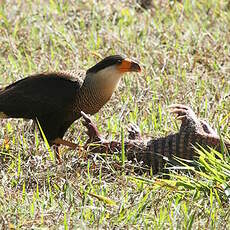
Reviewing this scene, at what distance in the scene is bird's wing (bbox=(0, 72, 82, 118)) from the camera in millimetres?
5500

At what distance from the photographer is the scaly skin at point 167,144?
4.99 meters

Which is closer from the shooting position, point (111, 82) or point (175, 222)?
point (175, 222)

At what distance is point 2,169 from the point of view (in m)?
4.98

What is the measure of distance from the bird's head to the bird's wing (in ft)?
0.38

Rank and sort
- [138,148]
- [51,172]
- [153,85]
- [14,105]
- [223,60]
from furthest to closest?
[223,60] < [153,85] < [14,105] < [138,148] < [51,172]

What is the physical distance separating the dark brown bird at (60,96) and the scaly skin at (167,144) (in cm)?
28

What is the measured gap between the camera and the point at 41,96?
5.52 meters

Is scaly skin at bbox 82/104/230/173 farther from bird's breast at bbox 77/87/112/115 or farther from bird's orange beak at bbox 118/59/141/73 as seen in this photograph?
bird's orange beak at bbox 118/59/141/73

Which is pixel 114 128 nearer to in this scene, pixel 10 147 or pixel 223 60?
pixel 10 147

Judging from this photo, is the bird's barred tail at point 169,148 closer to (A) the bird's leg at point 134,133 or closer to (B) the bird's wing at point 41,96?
(A) the bird's leg at point 134,133

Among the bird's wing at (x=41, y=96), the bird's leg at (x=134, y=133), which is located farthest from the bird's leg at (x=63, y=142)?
the bird's leg at (x=134, y=133)

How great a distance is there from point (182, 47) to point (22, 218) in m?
3.58

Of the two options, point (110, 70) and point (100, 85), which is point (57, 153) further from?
point (110, 70)

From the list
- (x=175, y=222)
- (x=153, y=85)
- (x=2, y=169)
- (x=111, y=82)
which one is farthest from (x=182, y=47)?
(x=175, y=222)
